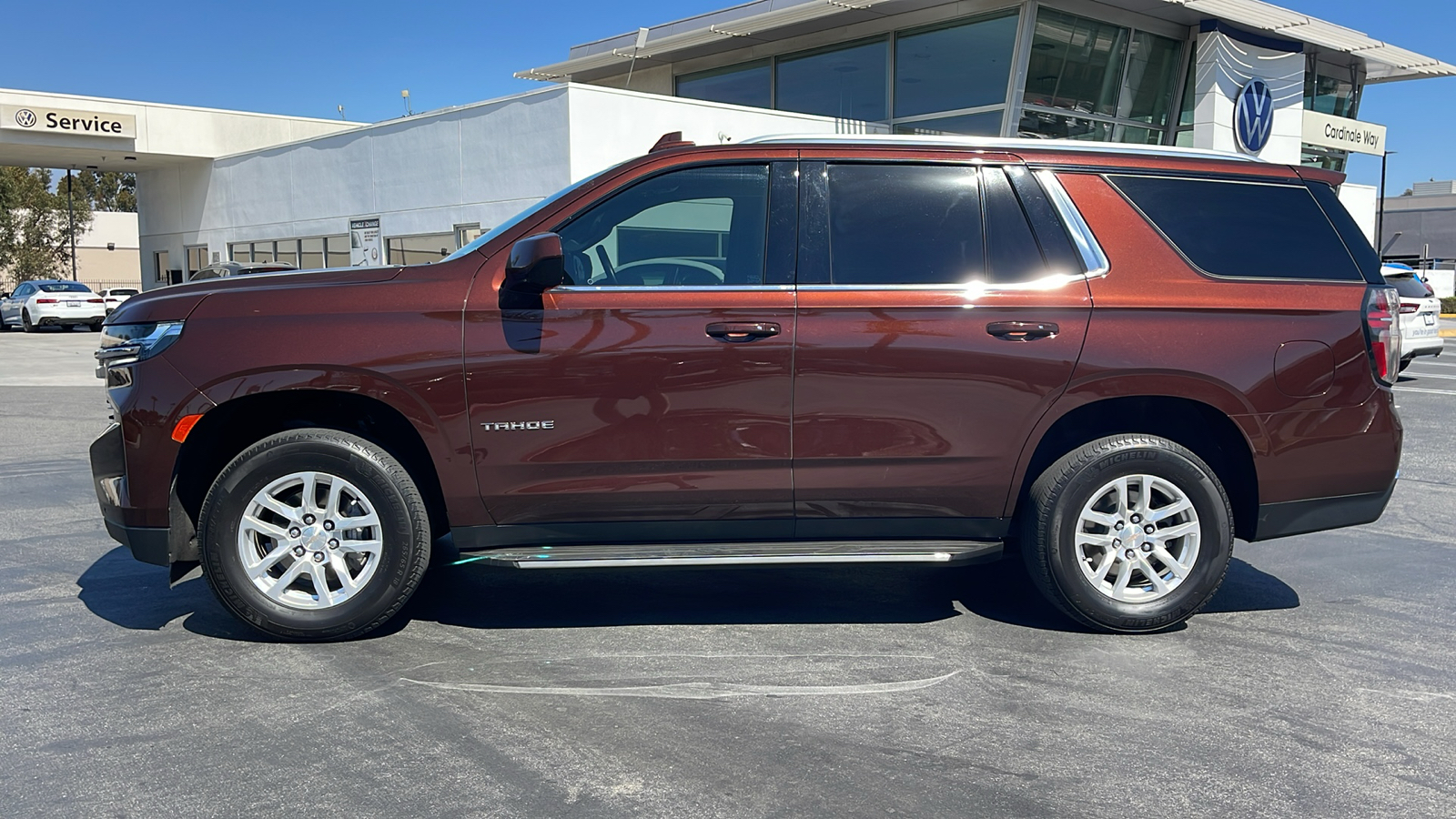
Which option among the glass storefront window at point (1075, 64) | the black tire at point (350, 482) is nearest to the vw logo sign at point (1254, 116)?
the glass storefront window at point (1075, 64)

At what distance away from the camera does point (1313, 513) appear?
4.83 metres

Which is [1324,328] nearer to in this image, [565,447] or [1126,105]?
[565,447]

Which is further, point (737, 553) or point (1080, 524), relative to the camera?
point (1080, 524)

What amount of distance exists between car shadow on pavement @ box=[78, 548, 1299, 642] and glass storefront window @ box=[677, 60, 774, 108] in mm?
23574

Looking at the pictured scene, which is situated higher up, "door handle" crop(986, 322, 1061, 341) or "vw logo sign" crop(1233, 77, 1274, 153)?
"vw logo sign" crop(1233, 77, 1274, 153)

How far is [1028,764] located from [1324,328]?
247cm

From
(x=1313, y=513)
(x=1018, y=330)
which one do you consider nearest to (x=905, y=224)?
(x=1018, y=330)

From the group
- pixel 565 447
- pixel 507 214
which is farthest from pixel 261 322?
pixel 507 214

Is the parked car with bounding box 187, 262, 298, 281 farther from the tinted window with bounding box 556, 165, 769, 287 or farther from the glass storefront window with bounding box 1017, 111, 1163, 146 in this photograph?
the glass storefront window with bounding box 1017, 111, 1163, 146

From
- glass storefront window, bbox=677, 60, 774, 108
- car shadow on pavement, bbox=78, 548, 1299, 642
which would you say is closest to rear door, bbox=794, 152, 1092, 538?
car shadow on pavement, bbox=78, 548, 1299, 642

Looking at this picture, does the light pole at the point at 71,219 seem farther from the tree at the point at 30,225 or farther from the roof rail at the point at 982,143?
the roof rail at the point at 982,143

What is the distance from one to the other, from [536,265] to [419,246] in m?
20.4

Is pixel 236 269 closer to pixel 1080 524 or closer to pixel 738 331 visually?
pixel 738 331

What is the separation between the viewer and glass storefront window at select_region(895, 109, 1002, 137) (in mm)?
23812
